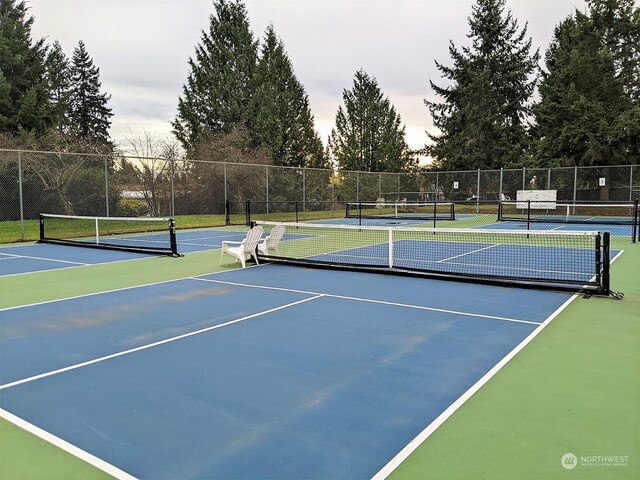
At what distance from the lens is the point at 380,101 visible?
155 feet

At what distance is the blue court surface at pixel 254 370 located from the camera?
300 centimetres

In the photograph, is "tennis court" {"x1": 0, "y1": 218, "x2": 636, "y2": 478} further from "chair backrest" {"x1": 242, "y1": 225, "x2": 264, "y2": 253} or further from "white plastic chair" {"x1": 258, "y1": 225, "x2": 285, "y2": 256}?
"white plastic chair" {"x1": 258, "y1": 225, "x2": 285, "y2": 256}

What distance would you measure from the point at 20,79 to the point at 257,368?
31203 millimetres

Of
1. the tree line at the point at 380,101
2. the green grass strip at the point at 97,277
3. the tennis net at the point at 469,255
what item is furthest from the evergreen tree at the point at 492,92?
the green grass strip at the point at 97,277

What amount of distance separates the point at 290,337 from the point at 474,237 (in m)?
11.9

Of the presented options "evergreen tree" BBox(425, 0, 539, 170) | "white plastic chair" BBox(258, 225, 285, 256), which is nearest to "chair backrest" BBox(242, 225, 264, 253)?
"white plastic chair" BBox(258, 225, 285, 256)

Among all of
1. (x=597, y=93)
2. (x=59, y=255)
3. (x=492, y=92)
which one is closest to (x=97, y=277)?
(x=59, y=255)

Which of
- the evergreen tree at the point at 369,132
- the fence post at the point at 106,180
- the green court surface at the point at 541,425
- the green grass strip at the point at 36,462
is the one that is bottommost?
the green grass strip at the point at 36,462

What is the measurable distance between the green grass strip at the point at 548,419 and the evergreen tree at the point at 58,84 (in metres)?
31.5

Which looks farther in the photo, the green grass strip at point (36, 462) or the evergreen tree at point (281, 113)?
the evergreen tree at point (281, 113)

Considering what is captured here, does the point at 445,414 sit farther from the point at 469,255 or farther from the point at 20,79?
the point at 20,79

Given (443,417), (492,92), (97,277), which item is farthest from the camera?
(492,92)

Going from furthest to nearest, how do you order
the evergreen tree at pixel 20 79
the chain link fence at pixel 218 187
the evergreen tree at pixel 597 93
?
the evergreen tree at pixel 597 93
the evergreen tree at pixel 20 79
the chain link fence at pixel 218 187

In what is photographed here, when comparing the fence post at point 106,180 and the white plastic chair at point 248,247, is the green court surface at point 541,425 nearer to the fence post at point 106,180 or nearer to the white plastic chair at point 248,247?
the white plastic chair at point 248,247
